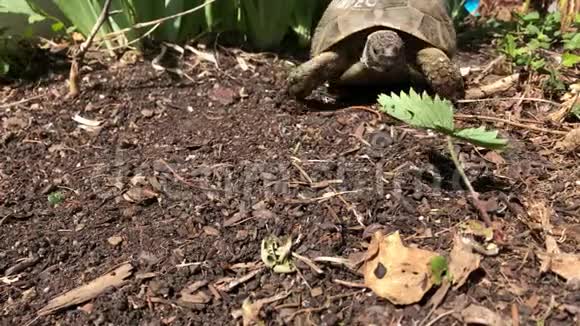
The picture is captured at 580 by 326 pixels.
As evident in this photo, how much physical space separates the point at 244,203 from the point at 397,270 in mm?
677

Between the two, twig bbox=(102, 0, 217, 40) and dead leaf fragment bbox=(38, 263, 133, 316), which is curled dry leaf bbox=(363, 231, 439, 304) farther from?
twig bbox=(102, 0, 217, 40)

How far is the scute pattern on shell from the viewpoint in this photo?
2.95 m

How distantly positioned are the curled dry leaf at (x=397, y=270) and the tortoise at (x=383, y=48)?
3.52ft

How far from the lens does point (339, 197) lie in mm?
2314

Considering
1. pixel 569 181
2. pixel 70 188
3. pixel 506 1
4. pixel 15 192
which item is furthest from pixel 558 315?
pixel 506 1

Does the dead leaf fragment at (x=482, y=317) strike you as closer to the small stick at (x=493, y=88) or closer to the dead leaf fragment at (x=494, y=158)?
the dead leaf fragment at (x=494, y=158)

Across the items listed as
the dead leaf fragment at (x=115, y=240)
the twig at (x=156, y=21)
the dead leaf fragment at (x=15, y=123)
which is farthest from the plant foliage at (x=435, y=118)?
the dead leaf fragment at (x=15, y=123)

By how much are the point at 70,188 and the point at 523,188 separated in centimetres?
181

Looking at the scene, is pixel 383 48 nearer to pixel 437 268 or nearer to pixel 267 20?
pixel 267 20

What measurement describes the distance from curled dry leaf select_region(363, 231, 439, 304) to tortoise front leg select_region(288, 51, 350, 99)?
3.78 ft

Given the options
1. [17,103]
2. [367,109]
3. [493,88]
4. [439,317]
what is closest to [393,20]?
[367,109]

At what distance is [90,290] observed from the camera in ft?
6.71

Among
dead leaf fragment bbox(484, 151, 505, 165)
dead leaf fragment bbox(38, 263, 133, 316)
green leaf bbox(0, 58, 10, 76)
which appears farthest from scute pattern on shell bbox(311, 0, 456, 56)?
green leaf bbox(0, 58, 10, 76)

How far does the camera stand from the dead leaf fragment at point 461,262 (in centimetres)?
192
